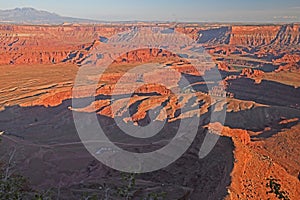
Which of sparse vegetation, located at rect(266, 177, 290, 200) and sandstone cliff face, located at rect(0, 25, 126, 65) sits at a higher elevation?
sparse vegetation, located at rect(266, 177, 290, 200)

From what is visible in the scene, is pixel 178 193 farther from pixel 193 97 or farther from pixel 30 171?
pixel 193 97

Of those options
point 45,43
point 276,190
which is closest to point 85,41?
point 45,43

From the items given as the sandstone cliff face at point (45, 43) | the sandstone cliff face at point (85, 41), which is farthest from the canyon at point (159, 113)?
the sandstone cliff face at point (85, 41)

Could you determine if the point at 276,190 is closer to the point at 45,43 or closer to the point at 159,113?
the point at 159,113

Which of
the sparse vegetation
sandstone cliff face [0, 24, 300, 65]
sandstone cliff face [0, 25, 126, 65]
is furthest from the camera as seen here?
sandstone cliff face [0, 24, 300, 65]

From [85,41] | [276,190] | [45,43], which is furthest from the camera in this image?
[85,41]

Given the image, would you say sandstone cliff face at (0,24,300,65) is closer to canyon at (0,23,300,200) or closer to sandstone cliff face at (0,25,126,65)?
sandstone cliff face at (0,25,126,65)

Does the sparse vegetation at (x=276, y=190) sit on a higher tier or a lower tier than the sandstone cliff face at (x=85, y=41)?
higher

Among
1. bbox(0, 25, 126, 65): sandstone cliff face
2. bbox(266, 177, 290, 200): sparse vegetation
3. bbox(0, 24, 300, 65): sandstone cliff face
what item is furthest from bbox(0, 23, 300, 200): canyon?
bbox(0, 24, 300, 65): sandstone cliff face

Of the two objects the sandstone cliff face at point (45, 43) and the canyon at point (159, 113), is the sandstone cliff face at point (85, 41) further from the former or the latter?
the canyon at point (159, 113)

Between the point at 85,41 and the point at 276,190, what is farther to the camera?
the point at 85,41

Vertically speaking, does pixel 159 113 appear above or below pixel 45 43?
above

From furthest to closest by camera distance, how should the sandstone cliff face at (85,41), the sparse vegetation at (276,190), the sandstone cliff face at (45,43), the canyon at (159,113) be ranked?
1. the sandstone cliff face at (85,41)
2. the sandstone cliff face at (45,43)
3. the canyon at (159,113)
4. the sparse vegetation at (276,190)
